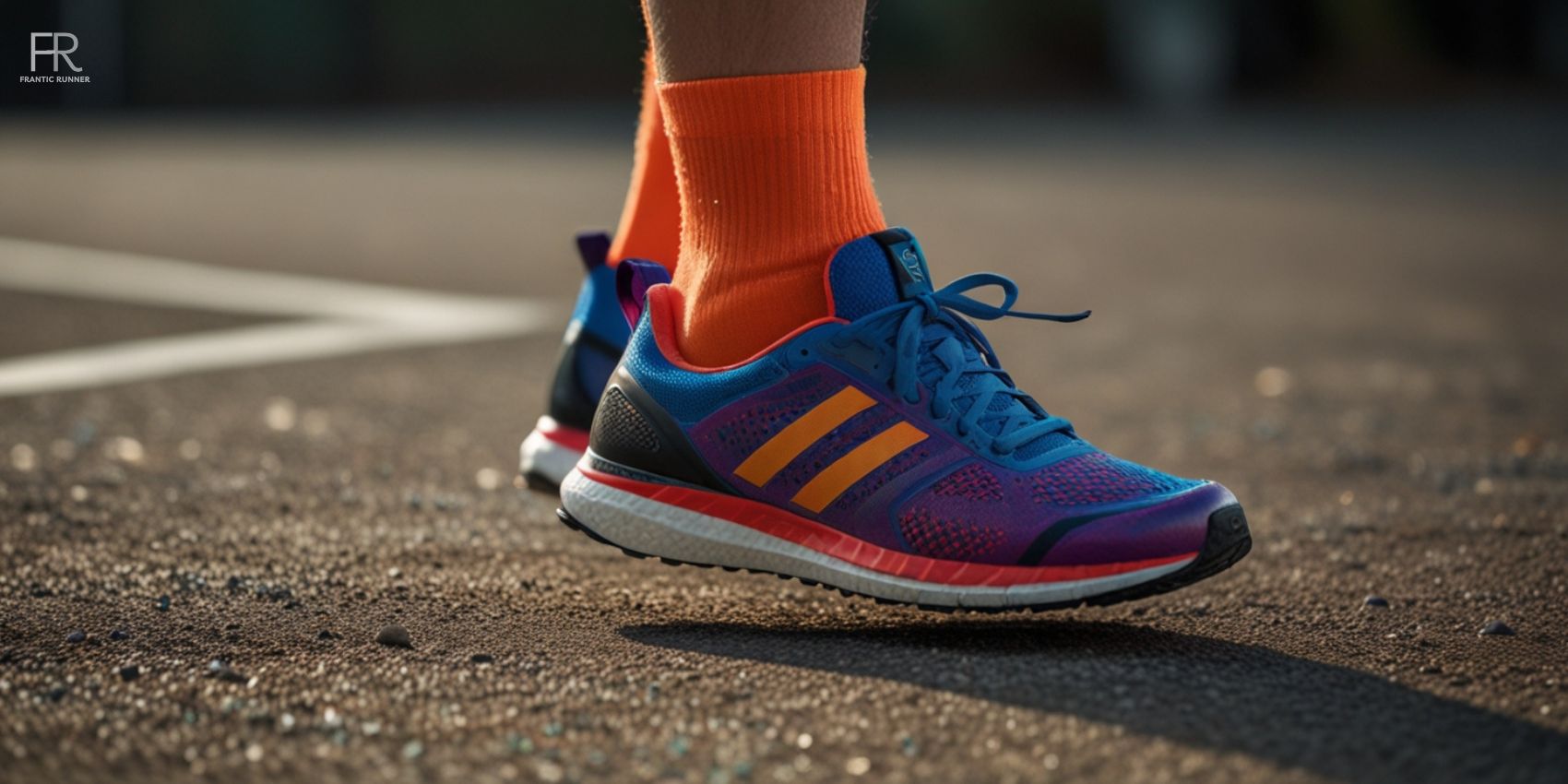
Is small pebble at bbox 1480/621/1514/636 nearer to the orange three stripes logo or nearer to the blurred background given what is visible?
the orange three stripes logo

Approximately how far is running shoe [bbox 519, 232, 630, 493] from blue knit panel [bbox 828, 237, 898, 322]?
0.54 meters

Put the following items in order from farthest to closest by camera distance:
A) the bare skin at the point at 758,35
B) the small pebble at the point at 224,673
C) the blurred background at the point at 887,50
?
the blurred background at the point at 887,50 < the bare skin at the point at 758,35 < the small pebble at the point at 224,673

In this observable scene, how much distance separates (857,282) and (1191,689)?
1.75 feet

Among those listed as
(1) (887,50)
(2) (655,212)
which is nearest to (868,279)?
(2) (655,212)

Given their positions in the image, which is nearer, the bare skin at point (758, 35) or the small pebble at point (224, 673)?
the small pebble at point (224, 673)

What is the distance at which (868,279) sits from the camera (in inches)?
67.1

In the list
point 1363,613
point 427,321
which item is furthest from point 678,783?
point 427,321

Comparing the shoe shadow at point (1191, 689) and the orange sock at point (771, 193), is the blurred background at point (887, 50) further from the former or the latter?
the shoe shadow at point (1191, 689)

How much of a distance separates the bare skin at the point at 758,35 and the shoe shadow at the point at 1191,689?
59 centimetres

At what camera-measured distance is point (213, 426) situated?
9.82 ft

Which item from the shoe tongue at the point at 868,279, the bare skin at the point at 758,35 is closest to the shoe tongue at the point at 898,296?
the shoe tongue at the point at 868,279

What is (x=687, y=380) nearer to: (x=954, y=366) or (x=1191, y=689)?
(x=954, y=366)

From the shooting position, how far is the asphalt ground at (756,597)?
1322 millimetres

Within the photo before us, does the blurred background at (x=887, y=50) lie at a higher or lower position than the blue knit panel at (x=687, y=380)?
lower
